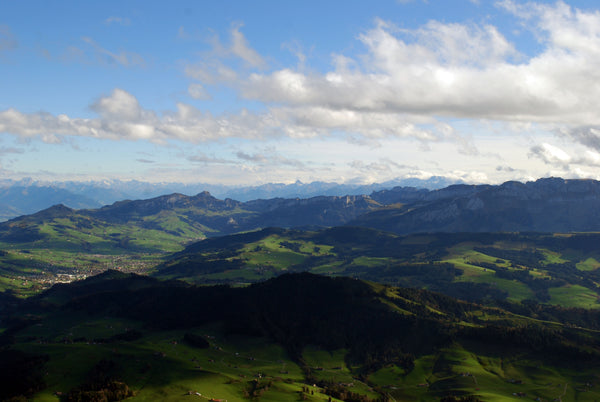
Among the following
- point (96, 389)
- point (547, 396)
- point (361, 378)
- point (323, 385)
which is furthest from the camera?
point (361, 378)

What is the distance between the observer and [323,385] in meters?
176

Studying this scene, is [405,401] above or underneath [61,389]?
underneath

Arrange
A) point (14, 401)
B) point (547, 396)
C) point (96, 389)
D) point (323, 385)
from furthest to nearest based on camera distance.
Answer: point (323, 385)
point (547, 396)
point (96, 389)
point (14, 401)

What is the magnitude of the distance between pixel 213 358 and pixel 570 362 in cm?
16195

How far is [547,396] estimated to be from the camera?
532ft

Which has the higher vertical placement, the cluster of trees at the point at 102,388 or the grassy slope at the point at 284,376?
the cluster of trees at the point at 102,388

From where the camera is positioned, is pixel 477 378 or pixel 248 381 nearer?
pixel 248 381

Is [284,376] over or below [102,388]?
below

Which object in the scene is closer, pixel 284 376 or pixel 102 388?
pixel 102 388

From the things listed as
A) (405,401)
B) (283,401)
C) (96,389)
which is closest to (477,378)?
(405,401)

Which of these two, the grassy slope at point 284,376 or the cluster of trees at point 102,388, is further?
the grassy slope at point 284,376

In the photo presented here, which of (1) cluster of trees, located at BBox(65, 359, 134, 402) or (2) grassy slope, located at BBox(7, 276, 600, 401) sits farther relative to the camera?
(2) grassy slope, located at BBox(7, 276, 600, 401)

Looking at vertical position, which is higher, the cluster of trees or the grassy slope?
the cluster of trees

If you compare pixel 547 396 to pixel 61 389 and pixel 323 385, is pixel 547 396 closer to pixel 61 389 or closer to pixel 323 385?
pixel 323 385
